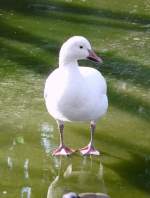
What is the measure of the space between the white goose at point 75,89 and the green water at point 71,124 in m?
0.33

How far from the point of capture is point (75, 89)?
14.2 ft

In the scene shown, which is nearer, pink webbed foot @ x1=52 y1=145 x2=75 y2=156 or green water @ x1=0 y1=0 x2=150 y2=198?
green water @ x1=0 y1=0 x2=150 y2=198

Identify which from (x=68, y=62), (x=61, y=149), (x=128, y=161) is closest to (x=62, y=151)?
(x=61, y=149)

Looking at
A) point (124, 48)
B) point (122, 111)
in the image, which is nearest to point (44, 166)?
point (122, 111)

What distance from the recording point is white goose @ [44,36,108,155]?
14.3 feet

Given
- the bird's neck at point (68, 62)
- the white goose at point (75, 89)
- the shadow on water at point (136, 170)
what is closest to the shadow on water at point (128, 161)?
the shadow on water at point (136, 170)

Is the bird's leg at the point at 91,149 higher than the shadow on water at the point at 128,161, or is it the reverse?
the bird's leg at the point at 91,149

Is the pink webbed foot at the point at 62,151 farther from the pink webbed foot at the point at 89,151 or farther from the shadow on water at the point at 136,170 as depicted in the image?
the shadow on water at the point at 136,170

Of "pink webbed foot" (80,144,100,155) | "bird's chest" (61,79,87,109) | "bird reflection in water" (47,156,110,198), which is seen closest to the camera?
"bird reflection in water" (47,156,110,198)

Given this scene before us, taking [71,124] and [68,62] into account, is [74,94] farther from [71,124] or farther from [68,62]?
[71,124]

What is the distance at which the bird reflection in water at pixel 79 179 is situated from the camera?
419 cm

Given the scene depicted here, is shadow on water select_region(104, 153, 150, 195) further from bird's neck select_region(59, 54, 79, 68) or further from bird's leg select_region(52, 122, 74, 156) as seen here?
bird's neck select_region(59, 54, 79, 68)

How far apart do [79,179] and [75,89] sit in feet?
2.27

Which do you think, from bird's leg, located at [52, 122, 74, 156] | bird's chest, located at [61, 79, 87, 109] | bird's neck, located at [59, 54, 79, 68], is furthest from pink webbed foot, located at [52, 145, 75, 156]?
bird's neck, located at [59, 54, 79, 68]
